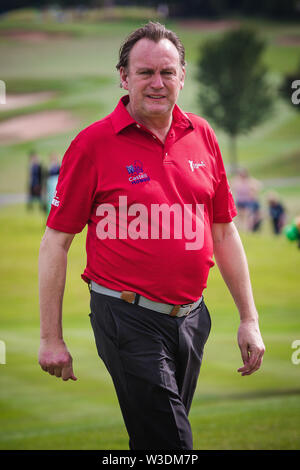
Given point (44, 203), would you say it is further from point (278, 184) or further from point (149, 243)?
point (149, 243)

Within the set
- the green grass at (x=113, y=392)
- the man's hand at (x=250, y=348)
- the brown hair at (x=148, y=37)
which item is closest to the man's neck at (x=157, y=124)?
the brown hair at (x=148, y=37)

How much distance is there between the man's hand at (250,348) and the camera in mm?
3283

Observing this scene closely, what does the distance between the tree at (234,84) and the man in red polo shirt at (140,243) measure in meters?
39.9

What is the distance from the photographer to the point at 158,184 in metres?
3.02

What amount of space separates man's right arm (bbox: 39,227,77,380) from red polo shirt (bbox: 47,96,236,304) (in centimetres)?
6

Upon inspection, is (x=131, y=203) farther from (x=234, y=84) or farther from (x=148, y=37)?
(x=234, y=84)

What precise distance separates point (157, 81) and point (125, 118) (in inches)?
7.7

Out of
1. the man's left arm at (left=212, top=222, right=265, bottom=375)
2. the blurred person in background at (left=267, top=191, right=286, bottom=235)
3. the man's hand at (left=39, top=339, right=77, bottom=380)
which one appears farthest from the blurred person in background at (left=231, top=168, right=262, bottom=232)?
the man's hand at (left=39, top=339, right=77, bottom=380)

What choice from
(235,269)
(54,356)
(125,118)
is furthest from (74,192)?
(235,269)

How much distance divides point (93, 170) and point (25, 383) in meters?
4.09

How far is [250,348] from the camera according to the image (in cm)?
330

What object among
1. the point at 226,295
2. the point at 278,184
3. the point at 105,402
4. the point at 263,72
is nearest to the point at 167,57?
the point at 105,402

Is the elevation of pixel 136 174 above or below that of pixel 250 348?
above

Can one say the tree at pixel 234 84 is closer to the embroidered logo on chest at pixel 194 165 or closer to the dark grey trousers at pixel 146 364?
the embroidered logo on chest at pixel 194 165
